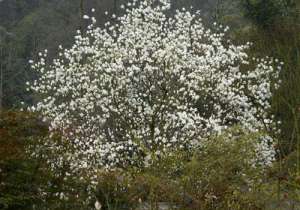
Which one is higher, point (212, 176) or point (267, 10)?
point (267, 10)

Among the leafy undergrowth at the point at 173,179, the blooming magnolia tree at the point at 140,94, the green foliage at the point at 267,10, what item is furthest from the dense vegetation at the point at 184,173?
the green foliage at the point at 267,10

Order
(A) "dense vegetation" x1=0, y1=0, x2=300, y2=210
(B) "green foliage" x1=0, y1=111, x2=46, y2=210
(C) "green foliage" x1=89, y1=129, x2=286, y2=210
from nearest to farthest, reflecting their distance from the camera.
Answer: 1. (A) "dense vegetation" x1=0, y1=0, x2=300, y2=210
2. (C) "green foliage" x1=89, y1=129, x2=286, y2=210
3. (B) "green foliage" x1=0, y1=111, x2=46, y2=210

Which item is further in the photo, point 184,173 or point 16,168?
point 16,168

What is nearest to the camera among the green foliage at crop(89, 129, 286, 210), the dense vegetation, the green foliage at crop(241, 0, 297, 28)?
the dense vegetation

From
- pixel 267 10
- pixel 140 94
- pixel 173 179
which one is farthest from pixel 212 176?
pixel 267 10

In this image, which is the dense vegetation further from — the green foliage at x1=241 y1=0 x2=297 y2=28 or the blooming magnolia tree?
the green foliage at x1=241 y1=0 x2=297 y2=28

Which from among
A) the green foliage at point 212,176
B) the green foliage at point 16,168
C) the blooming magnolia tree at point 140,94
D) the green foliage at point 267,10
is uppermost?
the green foliage at point 267,10

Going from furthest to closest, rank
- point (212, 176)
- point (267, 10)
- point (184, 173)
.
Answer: point (267, 10)
point (184, 173)
point (212, 176)

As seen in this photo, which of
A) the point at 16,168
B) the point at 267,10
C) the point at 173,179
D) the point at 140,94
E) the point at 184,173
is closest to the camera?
the point at 184,173

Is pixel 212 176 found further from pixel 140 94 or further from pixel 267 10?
pixel 267 10

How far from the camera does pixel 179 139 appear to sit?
10.9 metres

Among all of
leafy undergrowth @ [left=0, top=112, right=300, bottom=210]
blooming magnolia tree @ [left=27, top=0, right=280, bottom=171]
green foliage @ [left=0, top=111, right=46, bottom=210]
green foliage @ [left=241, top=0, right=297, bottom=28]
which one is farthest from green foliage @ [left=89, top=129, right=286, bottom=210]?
green foliage @ [left=241, top=0, right=297, bottom=28]

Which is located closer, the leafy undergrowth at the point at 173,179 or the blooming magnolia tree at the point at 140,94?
the leafy undergrowth at the point at 173,179

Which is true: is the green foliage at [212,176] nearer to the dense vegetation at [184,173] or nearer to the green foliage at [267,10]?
the dense vegetation at [184,173]
